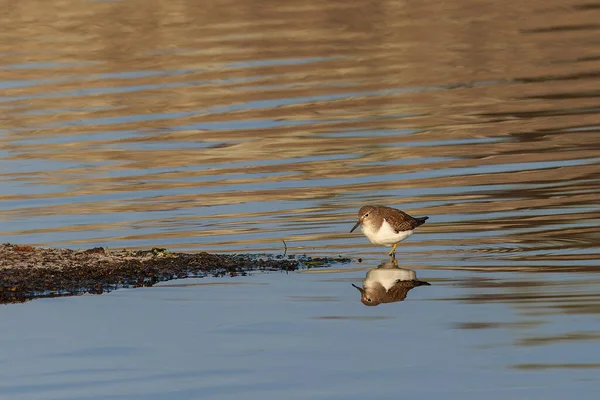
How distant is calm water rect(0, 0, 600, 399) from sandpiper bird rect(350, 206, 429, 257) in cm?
32

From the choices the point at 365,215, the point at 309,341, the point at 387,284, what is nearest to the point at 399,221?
the point at 365,215

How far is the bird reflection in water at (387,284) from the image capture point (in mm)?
14578

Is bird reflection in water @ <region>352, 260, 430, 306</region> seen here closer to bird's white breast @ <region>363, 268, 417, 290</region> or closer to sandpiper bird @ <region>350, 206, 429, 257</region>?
bird's white breast @ <region>363, 268, 417, 290</region>

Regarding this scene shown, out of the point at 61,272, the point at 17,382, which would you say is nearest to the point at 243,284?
the point at 61,272

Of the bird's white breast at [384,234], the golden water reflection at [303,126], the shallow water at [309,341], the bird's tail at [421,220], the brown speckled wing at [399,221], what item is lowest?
the shallow water at [309,341]

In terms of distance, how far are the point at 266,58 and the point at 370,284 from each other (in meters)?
20.7

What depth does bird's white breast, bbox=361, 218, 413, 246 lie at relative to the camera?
1614cm

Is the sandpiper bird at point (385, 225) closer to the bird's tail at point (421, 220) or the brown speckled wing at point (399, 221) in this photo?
the brown speckled wing at point (399, 221)

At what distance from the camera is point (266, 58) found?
116 feet

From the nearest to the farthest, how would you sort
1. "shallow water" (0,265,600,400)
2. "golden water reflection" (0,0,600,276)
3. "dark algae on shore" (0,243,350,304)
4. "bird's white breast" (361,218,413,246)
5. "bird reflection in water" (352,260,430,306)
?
"shallow water" (0,265,600,400)
"bird reflection in water" (352,260,430,306)
"dark algae on shore" (0,243,350,304)
"bird's white breast" (361,218,413,246)
"golden water reflection" (0,0,600,276)

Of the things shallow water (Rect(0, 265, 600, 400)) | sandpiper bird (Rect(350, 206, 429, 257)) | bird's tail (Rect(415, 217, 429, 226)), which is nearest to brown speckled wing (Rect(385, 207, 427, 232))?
sandpiper bird (Rect(350, 206, 429, 257))

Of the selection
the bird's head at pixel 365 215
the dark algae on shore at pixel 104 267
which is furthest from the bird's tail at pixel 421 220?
the dark algae on shore at pixel 104 267

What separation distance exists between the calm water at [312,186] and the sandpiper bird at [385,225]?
12.7 inches

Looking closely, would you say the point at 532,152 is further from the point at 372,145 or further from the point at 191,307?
the point at 191,307
